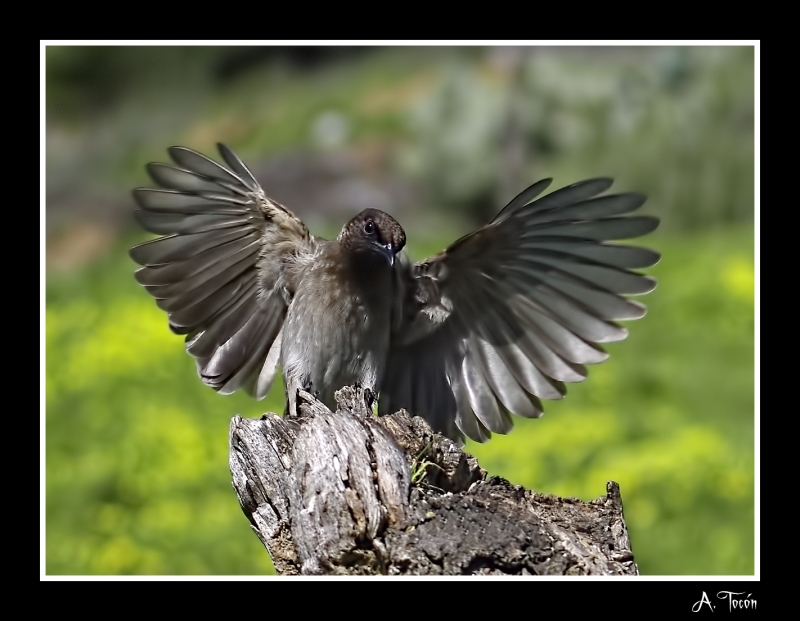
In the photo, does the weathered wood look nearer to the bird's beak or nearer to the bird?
the bird

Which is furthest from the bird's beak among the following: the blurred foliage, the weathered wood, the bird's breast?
the blurred foliage

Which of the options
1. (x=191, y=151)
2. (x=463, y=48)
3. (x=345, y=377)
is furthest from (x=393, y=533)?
(x=463, y=48)

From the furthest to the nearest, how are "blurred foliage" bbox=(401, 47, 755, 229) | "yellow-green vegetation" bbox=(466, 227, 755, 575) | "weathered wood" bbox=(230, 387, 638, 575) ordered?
"blurred foliage" bbox=(401, 47, 755, 229)
"yellow-green vegetation" bbox=(466, 227, 755, 575)
"weathered wood" bbox=(230, 387, 638, 575)

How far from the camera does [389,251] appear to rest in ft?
18.6

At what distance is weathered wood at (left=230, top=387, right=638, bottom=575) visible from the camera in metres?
4.18

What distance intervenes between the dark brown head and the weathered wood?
4.01 feet

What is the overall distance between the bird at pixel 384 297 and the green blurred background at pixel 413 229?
2930 millimetres

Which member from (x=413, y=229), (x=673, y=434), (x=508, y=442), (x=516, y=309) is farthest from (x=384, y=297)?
(x=413, y=229)

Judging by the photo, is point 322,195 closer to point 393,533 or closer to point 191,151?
point 191,151

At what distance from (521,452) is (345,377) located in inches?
167

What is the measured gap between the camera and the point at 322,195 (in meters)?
19.1

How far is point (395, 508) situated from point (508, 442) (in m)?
5.69

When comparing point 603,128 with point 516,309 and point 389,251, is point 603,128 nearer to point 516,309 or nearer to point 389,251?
point 516,309

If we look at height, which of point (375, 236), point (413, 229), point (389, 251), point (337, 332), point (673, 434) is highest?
point (413, 229)
